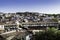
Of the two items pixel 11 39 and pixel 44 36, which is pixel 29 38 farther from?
pixel 11 39

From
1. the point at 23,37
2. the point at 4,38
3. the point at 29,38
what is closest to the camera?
the point at 4,38

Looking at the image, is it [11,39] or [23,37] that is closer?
[11,39]

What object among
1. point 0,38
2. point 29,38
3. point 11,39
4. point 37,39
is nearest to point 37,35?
point 37,39

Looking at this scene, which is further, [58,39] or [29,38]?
[29,38]

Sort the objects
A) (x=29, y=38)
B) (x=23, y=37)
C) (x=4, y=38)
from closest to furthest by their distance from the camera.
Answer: (x=4, y=38), (x=23, y=37), (x=29, y=38)

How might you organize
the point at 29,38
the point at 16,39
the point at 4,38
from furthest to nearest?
the point at 29,38 → the point at 16,39 → the point at 4,38

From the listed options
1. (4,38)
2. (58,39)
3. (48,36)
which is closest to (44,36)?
(48,36)

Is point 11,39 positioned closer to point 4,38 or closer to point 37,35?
point 4,38

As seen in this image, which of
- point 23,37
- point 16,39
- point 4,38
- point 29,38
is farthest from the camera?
point 29,38
